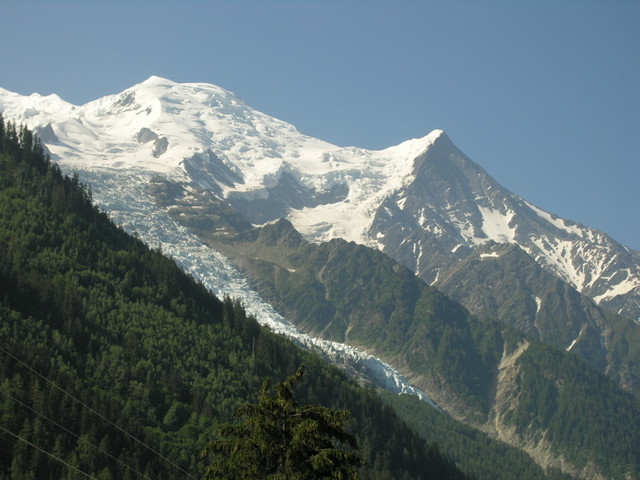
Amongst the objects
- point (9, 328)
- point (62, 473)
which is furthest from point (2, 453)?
point (9, 328)

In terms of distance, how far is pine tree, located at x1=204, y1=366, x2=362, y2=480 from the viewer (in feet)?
149

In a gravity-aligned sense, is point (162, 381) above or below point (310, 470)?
below

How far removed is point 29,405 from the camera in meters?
140

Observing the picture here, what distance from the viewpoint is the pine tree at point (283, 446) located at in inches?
1789

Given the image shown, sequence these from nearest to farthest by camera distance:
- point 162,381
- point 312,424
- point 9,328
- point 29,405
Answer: point 312,424 → point 29,405 → point 9,328 → point 162,381

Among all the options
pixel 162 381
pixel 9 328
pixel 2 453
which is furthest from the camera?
pixel 162 381

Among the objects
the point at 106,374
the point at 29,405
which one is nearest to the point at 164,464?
the point at 29,405

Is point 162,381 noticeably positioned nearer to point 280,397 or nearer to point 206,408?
point 206,408

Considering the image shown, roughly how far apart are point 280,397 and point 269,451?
2.75 m

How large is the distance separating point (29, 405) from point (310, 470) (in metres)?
104

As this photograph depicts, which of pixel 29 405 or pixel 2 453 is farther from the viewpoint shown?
pixel 29 405

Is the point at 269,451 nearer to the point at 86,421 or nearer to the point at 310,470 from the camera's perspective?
A: the point at 310,470

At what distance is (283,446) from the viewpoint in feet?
152

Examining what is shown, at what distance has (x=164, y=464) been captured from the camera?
147 m
